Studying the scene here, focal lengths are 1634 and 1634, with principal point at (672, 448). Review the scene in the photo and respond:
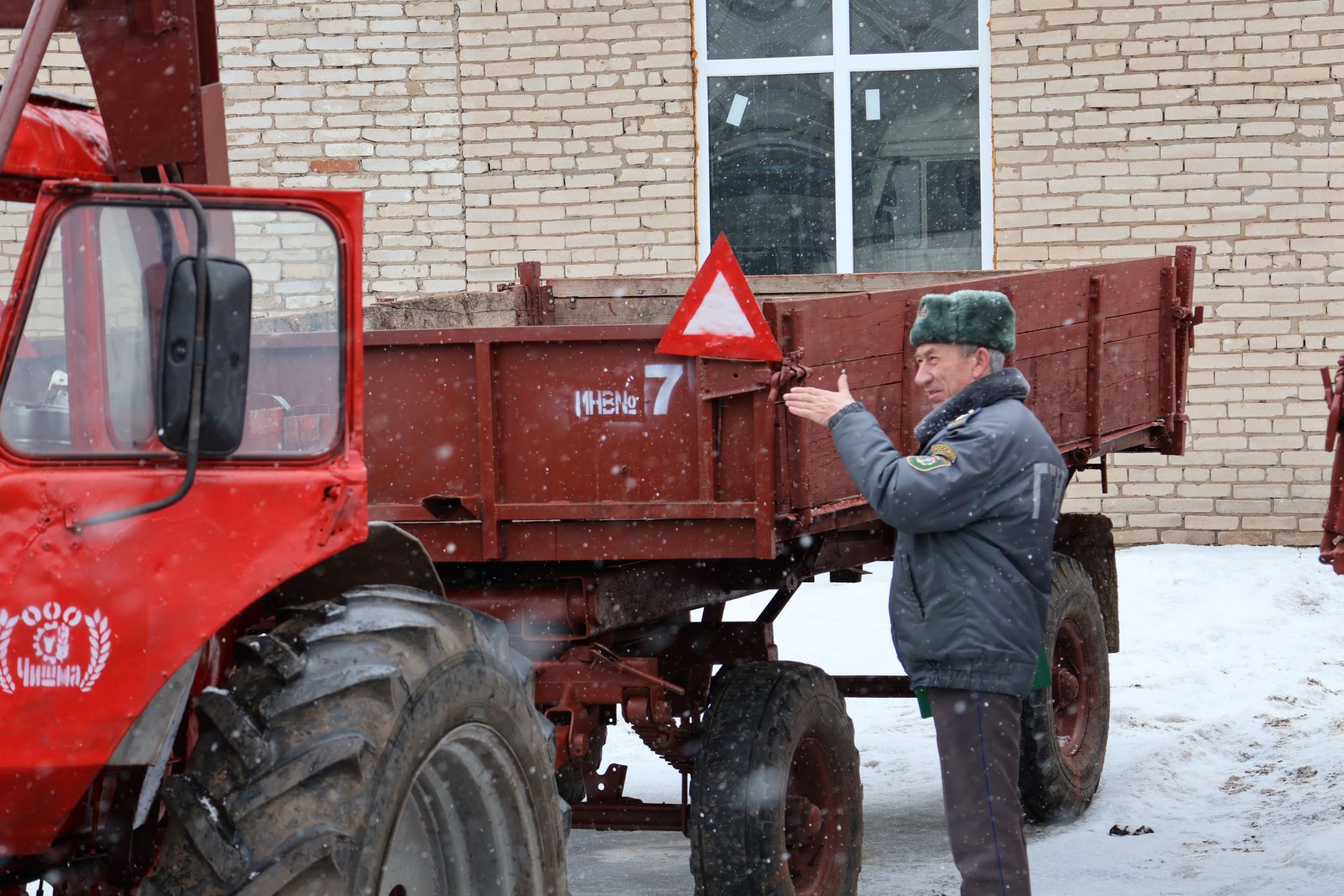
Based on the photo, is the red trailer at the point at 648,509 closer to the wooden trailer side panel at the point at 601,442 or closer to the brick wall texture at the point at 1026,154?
the wooden trailer side panel at the point at 601,442

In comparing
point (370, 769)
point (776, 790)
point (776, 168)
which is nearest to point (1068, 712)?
point (776, 790)

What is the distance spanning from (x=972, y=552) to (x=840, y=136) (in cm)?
810

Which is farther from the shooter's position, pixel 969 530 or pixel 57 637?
pixel 969 530

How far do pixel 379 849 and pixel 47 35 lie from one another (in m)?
1.48

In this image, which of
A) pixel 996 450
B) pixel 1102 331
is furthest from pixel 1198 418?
pixel 996 450

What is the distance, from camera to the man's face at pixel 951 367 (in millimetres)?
4133

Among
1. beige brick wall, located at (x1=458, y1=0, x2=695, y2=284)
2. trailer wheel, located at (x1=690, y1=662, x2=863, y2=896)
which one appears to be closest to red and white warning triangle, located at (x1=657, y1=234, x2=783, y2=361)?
trailer wheel, located at (x1=690, y1=662, x2=863, y2=896)

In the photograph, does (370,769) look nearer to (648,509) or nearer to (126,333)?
(126,333)

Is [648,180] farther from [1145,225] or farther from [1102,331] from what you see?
[1102,331]

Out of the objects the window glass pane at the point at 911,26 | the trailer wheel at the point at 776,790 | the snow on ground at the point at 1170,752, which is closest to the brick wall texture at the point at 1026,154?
the window glass pane at the point at 911,26

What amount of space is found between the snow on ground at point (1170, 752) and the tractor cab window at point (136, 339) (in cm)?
313

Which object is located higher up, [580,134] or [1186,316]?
[580,134]

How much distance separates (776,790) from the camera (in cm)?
467

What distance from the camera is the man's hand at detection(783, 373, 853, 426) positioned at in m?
4.15
